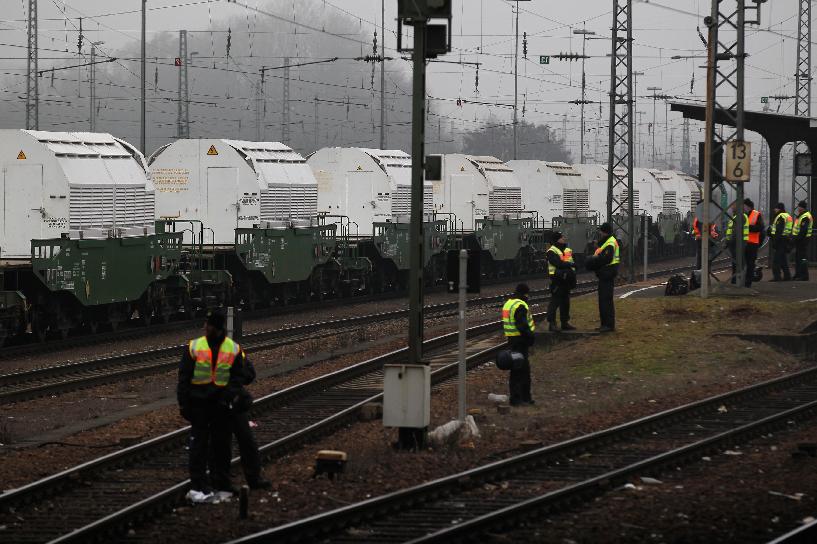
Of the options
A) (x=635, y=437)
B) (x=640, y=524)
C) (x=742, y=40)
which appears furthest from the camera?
(x=742, y=40)

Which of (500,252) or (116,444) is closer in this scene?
(116,444)

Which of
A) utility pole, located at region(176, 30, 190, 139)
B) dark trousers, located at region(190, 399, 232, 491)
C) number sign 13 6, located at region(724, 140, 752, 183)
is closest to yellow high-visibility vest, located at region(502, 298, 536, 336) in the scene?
dark trousers, located at region(190, 399, 232, 491)

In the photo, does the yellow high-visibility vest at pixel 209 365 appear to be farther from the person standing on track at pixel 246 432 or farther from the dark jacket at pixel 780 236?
the dark jacket at pixel 780 236

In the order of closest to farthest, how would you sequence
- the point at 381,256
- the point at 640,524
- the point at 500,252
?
the point at 640,524 < the point at 381,256 < the point at 500,252

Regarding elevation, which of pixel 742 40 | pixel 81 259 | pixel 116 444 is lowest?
pixel 116 444

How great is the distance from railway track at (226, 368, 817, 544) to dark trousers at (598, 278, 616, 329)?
5136mm

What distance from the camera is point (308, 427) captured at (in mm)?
14273

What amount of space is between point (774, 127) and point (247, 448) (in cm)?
2740

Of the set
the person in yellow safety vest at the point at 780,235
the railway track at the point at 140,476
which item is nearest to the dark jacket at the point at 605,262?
the railway track at the point at 140,476

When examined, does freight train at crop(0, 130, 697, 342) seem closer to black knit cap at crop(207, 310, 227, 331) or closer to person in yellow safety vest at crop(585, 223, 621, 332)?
black knit cap at crop(207, 310, 227, 331)

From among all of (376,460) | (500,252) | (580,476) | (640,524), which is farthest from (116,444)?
(500,252)

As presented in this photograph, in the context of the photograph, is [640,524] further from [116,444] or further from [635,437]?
[116,444]

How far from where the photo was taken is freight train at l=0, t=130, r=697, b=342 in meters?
23.1

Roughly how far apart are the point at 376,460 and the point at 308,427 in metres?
1.82
